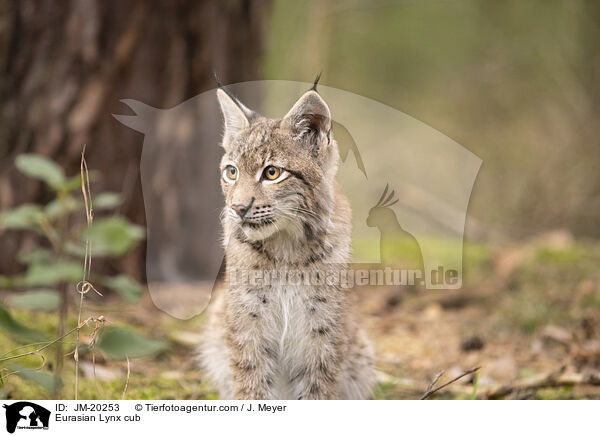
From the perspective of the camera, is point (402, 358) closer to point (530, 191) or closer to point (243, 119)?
point (243, 119)

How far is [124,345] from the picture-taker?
2.05 m

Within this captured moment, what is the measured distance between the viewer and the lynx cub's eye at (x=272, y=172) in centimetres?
183

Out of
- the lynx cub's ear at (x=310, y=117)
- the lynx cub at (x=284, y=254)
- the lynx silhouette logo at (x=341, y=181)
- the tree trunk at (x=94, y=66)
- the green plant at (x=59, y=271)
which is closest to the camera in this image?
the lynx cub's ear at (x=310, y=117)

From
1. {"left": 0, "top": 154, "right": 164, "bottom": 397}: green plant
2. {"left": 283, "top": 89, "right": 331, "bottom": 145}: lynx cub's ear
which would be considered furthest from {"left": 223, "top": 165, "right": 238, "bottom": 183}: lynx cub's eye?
{"left": 0, "top": 154, "right": 164, "bottom": 397}: green plant

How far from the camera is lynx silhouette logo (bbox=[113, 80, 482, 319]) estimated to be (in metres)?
2.39

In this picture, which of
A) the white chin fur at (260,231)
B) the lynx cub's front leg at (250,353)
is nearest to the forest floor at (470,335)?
the lynx cub's front leg at (250,353)

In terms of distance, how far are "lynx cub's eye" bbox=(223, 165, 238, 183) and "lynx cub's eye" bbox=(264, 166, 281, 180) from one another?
109 mm

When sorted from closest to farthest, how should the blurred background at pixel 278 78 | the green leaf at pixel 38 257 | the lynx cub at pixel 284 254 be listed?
the lynx cub at pixel 284 254 < the blurred background at pixel 278 78 < the green leaf at pixel 38 257

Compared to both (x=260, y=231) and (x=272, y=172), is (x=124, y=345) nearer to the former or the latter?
(x=260, y=231)

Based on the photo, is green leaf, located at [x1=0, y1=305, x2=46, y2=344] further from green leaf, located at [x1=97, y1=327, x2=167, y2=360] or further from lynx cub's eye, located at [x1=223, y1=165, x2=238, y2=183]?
lynx cub's eye, located at [x1=223, y1=165, x2=238, y2=183]

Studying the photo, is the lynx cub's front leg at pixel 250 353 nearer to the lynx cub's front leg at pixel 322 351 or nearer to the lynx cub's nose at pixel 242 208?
the lynx cub's front leg at pixel 322 351
